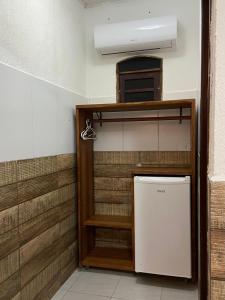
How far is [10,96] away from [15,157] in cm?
38

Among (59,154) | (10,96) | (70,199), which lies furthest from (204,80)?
(70,199)

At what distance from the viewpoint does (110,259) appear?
249 centimetres

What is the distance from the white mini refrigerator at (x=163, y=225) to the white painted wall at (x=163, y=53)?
38.1 inches

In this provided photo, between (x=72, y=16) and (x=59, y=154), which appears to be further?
(x=72, y=16)

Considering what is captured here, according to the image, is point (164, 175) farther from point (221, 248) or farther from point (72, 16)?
point (72, 16)

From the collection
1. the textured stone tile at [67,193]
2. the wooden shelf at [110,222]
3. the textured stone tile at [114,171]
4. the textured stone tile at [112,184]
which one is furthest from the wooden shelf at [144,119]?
the wooden shelf at [110,222]

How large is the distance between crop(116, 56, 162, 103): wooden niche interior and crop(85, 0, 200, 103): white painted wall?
6 cm

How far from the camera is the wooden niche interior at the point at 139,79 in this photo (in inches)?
103

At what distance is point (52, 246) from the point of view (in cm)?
205

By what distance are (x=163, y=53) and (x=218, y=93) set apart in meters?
1.98

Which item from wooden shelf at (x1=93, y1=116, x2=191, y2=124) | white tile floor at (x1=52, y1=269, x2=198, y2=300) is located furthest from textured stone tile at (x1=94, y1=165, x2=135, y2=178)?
white tile floor at (x1=52, y1=269, x2=198, y2=300)

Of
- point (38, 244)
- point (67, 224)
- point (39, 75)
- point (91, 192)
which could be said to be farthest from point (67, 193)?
point (39, 75)

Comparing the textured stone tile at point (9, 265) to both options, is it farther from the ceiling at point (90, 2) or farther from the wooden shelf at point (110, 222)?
the ceiling at point (90, 2)

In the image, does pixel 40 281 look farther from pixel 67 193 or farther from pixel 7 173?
pixel 7 173
